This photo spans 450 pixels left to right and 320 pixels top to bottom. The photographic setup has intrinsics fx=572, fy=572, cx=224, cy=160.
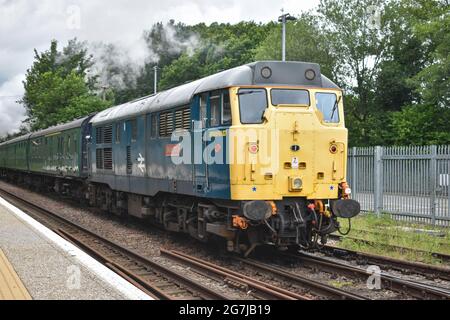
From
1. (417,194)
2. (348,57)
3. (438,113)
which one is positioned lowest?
(417,194)

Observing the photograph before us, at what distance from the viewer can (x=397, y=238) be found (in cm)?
1280

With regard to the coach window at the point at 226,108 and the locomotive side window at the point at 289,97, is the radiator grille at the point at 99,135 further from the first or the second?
the locomotive side window at the point at 289,97

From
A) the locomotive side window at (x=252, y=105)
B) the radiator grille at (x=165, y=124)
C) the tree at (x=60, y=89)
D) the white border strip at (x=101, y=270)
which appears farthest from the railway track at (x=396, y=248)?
the tree at (x=60, y=89)

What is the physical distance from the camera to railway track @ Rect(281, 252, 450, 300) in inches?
308

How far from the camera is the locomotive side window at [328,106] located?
10.4 metres

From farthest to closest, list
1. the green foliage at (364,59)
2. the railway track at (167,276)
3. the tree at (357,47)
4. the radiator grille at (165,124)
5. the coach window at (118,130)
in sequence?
the tree at (357,47), the green foliage at (364,59), the coach window at (118,130), the radiator grille at (165,124), the railway track at (167,276)

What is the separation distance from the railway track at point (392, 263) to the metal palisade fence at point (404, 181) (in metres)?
4.27

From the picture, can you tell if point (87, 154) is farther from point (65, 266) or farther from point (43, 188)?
point (43, 188)

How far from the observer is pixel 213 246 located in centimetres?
1222

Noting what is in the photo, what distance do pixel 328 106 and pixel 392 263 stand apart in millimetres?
3047

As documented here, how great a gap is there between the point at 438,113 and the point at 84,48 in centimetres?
4291

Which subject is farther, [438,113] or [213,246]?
[438,113]

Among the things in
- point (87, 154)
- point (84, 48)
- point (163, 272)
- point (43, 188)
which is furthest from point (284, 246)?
point (84, 48)

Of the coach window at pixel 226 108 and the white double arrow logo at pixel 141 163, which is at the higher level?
the coach window at pixel 226 108
